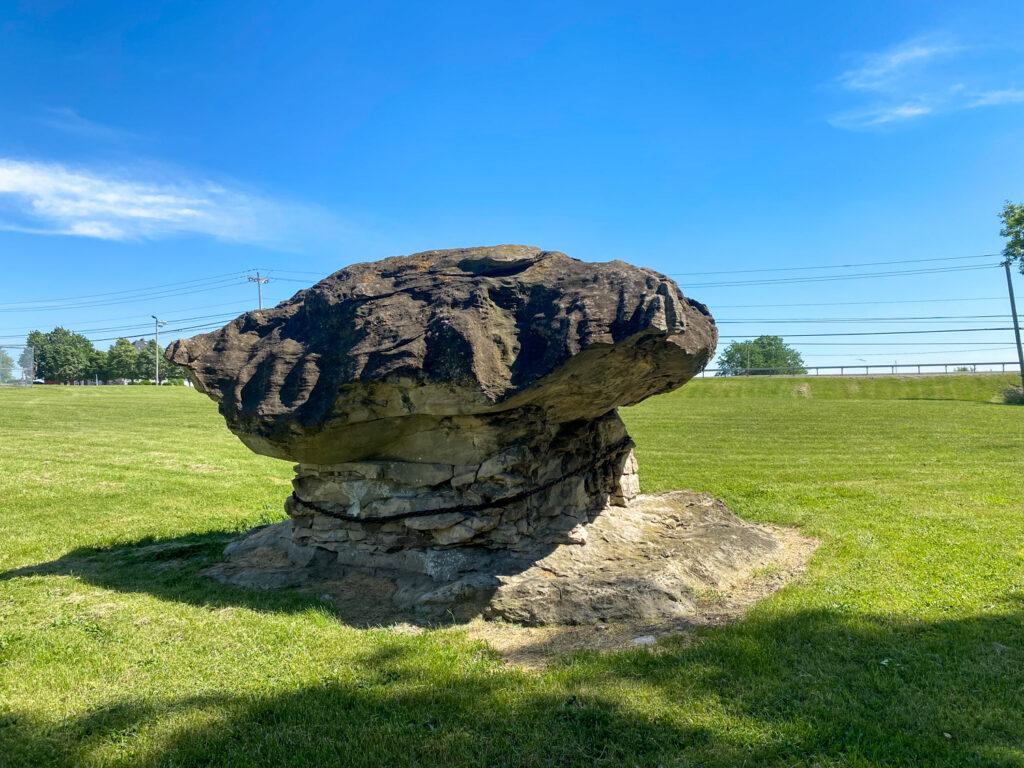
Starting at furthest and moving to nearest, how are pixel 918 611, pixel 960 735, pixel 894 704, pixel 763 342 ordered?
pixel 763 342, pixel 918 611, pixel 894 704, pixel 960 735

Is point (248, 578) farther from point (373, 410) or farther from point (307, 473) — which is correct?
point (373, 410)

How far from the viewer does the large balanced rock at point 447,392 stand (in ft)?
21.6

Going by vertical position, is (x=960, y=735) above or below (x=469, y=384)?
below

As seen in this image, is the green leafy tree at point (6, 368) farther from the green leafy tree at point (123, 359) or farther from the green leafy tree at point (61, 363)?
the green leafy tree at point (61, 363)

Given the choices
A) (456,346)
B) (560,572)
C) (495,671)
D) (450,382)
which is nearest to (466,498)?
(560,572)

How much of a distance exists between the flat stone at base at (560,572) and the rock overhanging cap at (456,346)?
4.94 ft

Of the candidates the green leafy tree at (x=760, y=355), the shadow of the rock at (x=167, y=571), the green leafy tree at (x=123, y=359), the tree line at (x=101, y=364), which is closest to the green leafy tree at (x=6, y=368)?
the tree line at (x=101, y=364)

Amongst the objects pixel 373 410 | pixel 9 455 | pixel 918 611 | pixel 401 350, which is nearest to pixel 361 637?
pixel 373 410

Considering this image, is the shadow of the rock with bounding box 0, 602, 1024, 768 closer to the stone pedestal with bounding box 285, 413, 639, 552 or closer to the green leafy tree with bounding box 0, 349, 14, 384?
the stone pedestal with bounding box 285, 413, 639, 552

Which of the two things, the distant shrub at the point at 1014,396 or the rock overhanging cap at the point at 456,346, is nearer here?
the rock overhanging cap at the point at 456,346

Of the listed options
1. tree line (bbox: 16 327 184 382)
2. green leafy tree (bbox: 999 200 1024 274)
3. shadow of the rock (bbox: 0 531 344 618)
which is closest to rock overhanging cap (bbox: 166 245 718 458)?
shadow of the rock (bbox: 0 531 344 618)

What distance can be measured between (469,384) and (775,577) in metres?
4.29

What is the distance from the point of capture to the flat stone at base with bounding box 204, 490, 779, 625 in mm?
6586

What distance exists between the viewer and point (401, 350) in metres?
6.82
